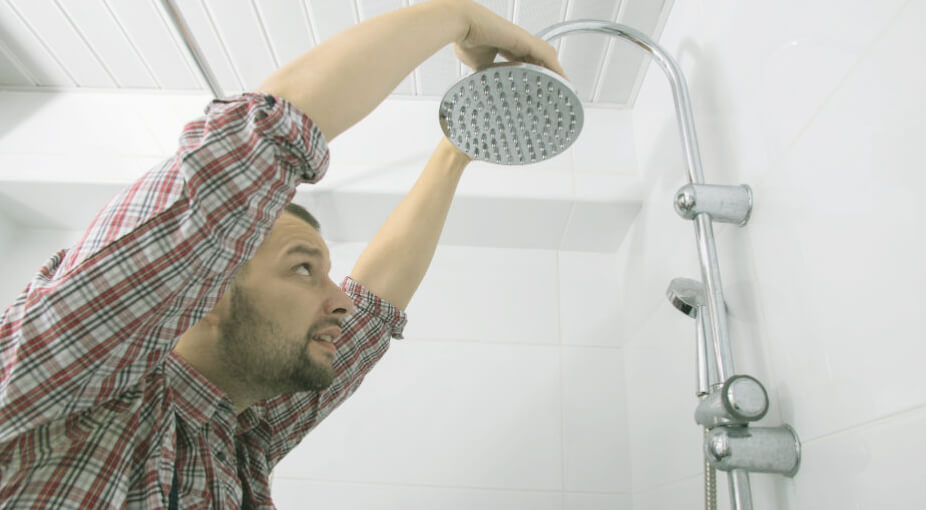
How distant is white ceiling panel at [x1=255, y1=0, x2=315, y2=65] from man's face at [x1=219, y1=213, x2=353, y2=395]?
0.59 m

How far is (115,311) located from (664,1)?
100cm

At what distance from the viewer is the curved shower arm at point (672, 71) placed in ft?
2.58

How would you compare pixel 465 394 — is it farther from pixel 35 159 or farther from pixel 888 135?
pixel 35 159

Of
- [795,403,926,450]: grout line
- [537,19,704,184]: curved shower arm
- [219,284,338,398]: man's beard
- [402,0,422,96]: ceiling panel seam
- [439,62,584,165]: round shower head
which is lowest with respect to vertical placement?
[795,403,926,450]: grout line

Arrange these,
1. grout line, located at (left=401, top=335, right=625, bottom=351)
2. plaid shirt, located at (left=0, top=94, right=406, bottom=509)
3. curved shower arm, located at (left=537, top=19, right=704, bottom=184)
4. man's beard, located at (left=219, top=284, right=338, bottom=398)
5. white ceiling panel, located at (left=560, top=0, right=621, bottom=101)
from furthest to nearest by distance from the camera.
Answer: grout line, located at (left=401, top=335, right=625, bottom=351) < white ceiling panel, located at (left=560, top=0, right=621, bottom=101) < curved shower arm, located at (left=537, top=19, right=704, bottom=184) < man's beard, located at (left=219, top=284, right=338, bottom=398) < plaid shirt, located at (left=0, top=94, right=406, bottom=509)

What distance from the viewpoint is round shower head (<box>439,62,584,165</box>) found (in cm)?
59

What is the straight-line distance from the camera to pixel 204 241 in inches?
16.3

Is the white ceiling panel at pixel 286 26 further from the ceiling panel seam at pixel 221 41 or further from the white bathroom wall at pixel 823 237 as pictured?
the white bathroom wall at pixel 823 237

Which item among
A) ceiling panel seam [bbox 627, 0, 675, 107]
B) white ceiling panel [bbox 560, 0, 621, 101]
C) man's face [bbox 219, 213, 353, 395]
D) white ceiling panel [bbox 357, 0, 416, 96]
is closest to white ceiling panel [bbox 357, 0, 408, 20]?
white ceiling panel [bbox 357, 0, 416, 96]

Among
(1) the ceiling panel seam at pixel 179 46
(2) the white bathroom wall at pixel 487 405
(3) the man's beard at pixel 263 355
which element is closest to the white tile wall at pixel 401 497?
(2) the white bathroom wall at pixel 487 405

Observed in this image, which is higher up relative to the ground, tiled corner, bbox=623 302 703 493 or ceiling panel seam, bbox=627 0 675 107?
ceiling panel seam, bbox=627 0 675 107

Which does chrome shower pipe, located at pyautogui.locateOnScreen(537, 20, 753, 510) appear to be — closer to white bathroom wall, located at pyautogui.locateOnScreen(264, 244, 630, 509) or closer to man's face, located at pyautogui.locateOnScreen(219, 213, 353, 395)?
man's face, located at pyautogui.locateOnScreen(219, 213, 353, 395)

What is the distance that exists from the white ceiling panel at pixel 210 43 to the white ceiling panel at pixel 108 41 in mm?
150

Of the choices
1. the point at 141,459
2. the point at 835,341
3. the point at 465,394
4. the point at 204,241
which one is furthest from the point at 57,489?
the point at 465,394
